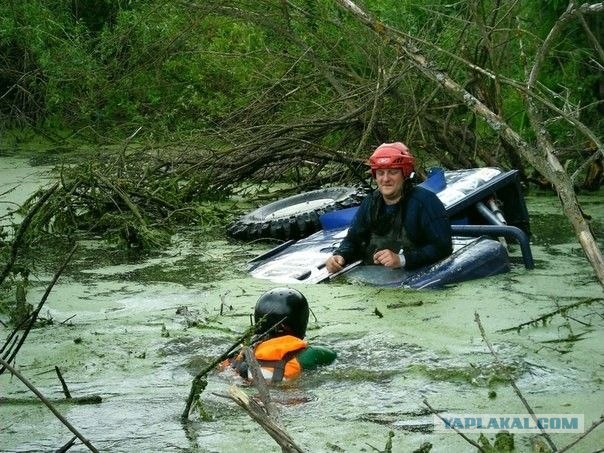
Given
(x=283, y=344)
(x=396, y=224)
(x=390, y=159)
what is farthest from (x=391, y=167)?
(x=283, y=344)

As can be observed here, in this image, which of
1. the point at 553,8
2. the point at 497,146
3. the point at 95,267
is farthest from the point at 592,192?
the point at 95,267

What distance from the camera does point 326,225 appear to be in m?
9.48

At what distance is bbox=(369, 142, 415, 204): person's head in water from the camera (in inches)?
310

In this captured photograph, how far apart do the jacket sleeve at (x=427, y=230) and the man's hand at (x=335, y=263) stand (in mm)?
417

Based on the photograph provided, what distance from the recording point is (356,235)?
8133 millimetres

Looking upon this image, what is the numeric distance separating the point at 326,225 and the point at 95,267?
5.74ft

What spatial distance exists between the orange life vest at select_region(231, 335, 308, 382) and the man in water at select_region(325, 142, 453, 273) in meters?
2.04

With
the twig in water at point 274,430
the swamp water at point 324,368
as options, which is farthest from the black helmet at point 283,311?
the twig in water at point 274,430

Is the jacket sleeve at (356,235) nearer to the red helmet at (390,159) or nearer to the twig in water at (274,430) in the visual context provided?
the red helmet at (390,159)

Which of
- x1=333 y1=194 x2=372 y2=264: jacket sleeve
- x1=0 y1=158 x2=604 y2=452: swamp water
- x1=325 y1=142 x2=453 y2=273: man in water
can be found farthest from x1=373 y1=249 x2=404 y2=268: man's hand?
x1=333 y1=194 x2=372 y2=264: jacket sleeve

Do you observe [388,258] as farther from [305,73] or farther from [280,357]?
[305,73]

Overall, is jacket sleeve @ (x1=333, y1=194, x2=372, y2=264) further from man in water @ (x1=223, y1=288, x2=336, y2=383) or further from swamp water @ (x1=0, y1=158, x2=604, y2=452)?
man in water @ (x1=223, y1=288, x2=336, y2=383)

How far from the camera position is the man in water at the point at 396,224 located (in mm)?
7875

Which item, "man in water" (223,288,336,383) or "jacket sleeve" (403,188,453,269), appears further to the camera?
"jacket sleeve" (403,188,453,269)
